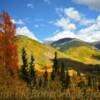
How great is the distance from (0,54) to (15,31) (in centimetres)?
599

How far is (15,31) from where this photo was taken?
168ft

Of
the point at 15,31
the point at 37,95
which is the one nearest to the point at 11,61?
the point at 15,31

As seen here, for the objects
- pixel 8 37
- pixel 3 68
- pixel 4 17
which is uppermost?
pixel 4 17

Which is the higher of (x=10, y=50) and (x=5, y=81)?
(x=10, y=50)

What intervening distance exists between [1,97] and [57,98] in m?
2.24

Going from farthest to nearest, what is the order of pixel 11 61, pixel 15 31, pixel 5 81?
pixel 15 31, pixel 11 61, pixel 5 81

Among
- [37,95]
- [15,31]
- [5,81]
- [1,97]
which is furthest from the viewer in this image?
[15,31]

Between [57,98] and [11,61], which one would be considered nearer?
[57,98]

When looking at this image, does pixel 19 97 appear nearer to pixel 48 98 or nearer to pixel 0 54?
pixel 48 98

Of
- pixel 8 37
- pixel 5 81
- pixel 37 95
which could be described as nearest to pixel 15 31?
pixel 8 37

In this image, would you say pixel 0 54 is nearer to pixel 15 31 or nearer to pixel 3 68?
pixel 3 68

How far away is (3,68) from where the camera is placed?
46.5m

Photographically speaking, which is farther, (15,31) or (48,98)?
(15,31)

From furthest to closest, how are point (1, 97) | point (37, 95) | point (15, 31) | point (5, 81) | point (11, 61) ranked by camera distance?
point (15, 31) → point (11, 61) → point (5, 81) → point (37, 95) → point (1, 97)
